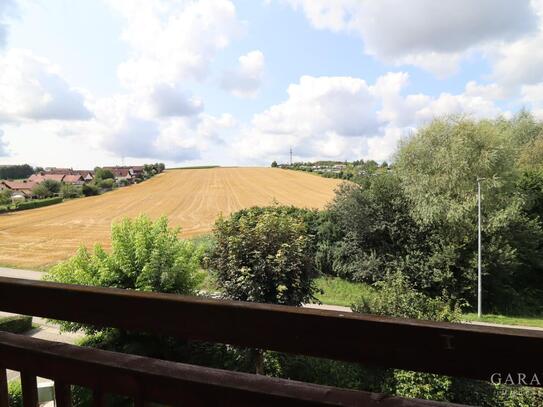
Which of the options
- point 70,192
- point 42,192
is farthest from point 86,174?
point 70,192

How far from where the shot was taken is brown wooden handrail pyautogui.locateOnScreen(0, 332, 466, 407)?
92cm

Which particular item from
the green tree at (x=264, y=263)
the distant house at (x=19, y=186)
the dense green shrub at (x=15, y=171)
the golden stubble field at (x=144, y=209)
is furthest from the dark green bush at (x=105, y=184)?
the green tree at (x=264, y=263)

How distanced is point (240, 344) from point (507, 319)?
845 inches

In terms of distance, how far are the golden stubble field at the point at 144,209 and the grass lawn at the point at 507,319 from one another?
18.2 m

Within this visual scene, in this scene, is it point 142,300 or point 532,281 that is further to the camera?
point 532,281

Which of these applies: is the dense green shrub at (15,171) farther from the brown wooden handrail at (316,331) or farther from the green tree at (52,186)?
the brown wooden handrail at (316,331)

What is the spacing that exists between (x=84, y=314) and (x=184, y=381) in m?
0.48

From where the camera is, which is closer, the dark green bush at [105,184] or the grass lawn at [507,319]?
the grass lawn at [507,319]

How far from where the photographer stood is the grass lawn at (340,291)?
20141 millimetres

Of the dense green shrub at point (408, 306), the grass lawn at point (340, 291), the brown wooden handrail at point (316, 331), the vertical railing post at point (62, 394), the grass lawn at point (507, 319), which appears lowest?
the grass lawn at point (507, 319)

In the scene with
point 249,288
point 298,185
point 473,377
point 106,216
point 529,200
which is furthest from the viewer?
point 298,185

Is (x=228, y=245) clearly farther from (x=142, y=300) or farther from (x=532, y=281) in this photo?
(x=532, y=281)

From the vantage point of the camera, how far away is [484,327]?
91cm

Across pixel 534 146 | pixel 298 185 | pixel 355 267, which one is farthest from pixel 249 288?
pixel 298 185
